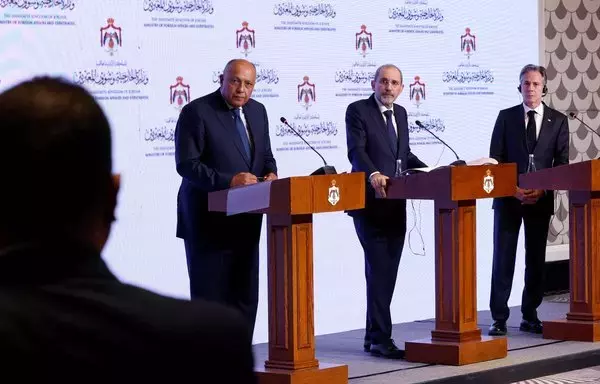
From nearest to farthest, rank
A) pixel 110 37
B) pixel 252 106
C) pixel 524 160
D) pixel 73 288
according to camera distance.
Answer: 1. pixel 73 288
2. pixel 252 106
3. pixel 110 37
4. pixel 524 160

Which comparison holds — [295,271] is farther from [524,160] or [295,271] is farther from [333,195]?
[524,160]

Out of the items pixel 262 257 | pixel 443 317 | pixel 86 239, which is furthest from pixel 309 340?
pixel 86 239

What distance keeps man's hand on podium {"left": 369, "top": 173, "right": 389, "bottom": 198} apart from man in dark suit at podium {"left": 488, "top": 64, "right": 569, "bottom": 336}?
121 centimetres

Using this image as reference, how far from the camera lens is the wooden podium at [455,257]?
534 cm

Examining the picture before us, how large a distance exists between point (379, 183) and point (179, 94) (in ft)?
4.61

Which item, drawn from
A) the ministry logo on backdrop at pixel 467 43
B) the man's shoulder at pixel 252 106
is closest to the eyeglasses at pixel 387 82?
the man's shoulder at pixel 252 106

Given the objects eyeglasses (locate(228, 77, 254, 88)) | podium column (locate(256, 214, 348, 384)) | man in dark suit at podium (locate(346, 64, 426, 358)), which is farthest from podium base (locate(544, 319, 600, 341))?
eyeglasses (locate(228, 77, 254, 88))

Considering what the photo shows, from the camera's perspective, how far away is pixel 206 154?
15.8 feet

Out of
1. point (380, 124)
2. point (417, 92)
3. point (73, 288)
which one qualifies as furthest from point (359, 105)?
point (73, 288)

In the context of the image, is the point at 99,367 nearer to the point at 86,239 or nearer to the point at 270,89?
the point at 86,239

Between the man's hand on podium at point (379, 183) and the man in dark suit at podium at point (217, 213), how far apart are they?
73 centimetres

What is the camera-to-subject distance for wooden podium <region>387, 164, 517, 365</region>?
5.34 meters

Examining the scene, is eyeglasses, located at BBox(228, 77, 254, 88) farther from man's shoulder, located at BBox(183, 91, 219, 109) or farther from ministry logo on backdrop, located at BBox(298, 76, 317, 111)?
ministry logo on backdrop, located at BBox(298, 76, 317, 111)

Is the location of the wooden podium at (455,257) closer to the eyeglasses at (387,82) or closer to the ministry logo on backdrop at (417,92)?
the eyeglasses at (387,82)
